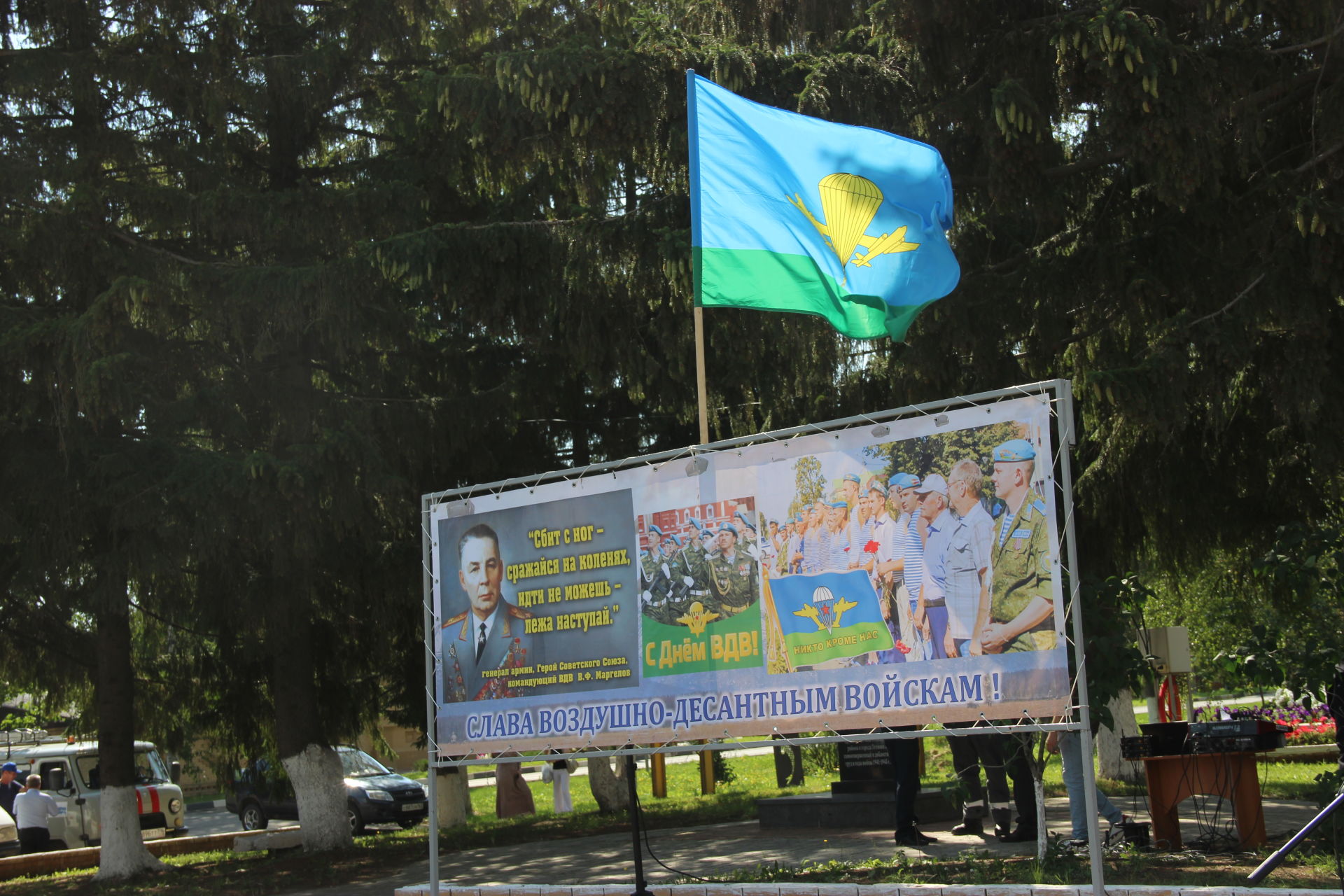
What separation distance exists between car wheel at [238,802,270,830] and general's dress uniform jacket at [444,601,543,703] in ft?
64.8

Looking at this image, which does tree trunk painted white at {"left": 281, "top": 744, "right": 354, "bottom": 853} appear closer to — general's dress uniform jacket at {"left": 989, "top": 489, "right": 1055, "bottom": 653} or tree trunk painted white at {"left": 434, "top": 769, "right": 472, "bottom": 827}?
tree trunk painted white at {"left": 434, "top": 769, "right": 472, "bottom": 827}

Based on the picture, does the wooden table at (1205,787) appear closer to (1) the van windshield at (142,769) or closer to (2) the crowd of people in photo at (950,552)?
(2) the crowd of people in photo at (950,552)

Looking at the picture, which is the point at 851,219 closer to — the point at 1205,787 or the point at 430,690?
the point at 430,690

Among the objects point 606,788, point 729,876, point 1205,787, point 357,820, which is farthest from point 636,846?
point 357,820

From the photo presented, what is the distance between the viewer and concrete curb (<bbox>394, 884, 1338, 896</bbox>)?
668 cm

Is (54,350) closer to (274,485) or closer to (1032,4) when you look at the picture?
(274,485)

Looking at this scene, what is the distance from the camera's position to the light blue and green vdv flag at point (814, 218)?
7.55 metres

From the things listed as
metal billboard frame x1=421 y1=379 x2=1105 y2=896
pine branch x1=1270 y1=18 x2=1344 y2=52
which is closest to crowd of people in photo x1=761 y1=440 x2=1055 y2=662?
metal billboard frame x1=421 y1=379 x2=1105 y2=896

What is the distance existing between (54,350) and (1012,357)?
8896 millimetres

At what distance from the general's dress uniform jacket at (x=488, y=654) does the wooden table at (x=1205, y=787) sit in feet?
16.1

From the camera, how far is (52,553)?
12.2m

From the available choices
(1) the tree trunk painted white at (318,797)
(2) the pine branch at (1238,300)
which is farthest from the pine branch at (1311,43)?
(1) the tree trunk painted white at (318,797)

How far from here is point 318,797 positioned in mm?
14602

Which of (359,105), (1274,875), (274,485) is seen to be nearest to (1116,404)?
(1274,875)
